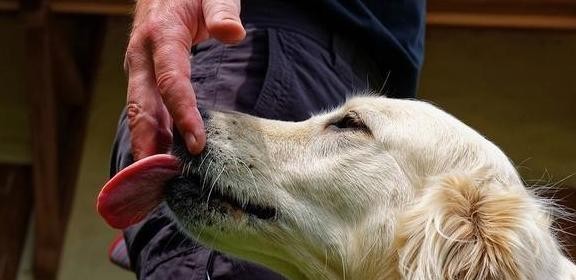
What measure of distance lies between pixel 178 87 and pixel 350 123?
41 cm

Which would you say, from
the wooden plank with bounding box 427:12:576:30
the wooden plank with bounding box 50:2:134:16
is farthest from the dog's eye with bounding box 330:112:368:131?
the wooden plank with bounding box 50:2:134:16

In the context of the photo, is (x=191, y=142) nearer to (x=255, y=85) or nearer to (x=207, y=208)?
(x=207, y=208)

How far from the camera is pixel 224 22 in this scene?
6.05 ft

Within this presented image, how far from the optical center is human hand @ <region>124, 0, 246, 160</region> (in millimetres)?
1834

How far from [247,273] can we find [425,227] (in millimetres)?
414

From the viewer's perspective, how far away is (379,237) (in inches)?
75.8

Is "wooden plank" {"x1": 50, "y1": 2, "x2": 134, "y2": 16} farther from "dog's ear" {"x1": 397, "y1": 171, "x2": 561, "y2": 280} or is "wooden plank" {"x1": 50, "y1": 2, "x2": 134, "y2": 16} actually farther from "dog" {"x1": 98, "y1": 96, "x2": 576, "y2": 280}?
"dog's ear" {"x1": 397, "y1": 171, "x2": 561, "y2": 280}

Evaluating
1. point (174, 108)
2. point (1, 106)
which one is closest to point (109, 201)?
point (174, 108)

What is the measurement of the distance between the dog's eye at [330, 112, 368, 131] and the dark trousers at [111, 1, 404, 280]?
159 millimetres

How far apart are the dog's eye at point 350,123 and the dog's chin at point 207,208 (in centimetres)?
26

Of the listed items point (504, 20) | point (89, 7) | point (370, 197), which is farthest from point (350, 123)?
point (89, 7)

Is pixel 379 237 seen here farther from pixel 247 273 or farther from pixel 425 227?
pixel 247 273

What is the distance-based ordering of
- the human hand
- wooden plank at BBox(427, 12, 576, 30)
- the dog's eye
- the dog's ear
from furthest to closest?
wooden plank at BBox(427, 12, 576, 30) → the dog's eye → the human hand → the dog's ear

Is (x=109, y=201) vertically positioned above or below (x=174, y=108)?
below
